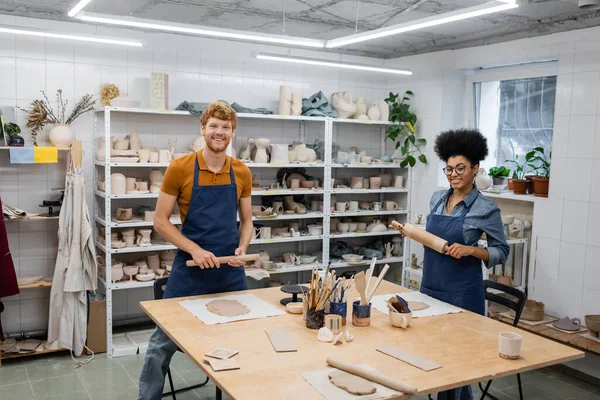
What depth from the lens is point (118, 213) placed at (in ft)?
17.1

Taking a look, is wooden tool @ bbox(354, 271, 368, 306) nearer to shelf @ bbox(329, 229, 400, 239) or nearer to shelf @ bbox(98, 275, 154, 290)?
shelf @ bbox(98, 275, 154, 290)

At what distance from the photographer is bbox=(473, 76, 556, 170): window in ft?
18.6

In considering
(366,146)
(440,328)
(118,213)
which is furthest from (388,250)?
(440,328)

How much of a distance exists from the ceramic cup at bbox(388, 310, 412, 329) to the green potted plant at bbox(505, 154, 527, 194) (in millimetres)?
3105

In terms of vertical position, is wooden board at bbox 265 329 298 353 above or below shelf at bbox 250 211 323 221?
below

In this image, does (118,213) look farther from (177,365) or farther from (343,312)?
(343,312)

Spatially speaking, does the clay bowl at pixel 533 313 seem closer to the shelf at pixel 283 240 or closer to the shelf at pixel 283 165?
the shelf at pixel 283 240

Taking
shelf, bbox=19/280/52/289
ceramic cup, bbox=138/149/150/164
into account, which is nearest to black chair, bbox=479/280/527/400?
ceramic cup, bbox=138/149/150/164

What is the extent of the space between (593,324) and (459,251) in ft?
6.71

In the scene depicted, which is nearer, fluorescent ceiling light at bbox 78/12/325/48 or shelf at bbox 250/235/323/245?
fluorescent ceiling light at bbox 78/12/325/48

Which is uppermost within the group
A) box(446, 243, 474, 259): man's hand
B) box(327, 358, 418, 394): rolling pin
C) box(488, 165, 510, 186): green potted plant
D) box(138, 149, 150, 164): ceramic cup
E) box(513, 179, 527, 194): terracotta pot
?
box(138, 149, 150, 164): ceramic cup

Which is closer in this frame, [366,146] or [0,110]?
[0,110]

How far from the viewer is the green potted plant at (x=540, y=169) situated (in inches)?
205

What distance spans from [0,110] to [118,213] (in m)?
1.30
